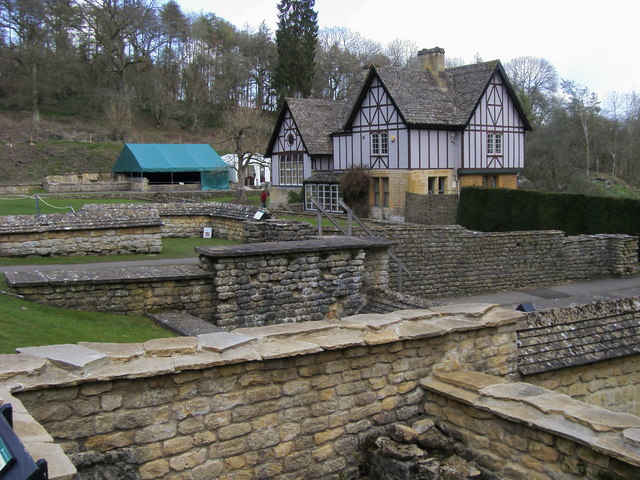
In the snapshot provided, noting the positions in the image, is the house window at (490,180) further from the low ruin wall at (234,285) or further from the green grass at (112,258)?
the low ruin wall at (234,285)

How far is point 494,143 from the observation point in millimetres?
36625

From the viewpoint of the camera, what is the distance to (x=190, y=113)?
70750 mm

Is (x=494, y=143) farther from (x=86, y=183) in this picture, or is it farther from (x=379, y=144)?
(x=86, y=183)

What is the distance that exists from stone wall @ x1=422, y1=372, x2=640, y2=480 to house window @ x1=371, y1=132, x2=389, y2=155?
1156 inches

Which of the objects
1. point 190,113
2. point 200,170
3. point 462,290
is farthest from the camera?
point 190,113

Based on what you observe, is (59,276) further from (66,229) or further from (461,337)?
(461,337)

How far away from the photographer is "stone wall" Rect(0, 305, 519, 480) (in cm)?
477

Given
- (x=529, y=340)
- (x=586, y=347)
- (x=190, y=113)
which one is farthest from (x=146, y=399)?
(x=190, y=113)

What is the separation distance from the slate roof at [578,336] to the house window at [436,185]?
25452mm

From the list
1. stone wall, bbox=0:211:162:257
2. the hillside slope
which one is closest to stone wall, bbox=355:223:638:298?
stone wall, bbox=0:211:162:257

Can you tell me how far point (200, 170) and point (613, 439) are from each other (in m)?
44.4

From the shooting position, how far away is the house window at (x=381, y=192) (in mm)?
35531

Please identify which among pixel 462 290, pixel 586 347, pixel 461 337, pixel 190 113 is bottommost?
pixel 462 290

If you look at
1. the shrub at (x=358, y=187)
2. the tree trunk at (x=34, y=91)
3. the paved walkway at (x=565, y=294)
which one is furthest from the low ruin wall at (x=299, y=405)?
the tree trunk at (x=34, y=91)
